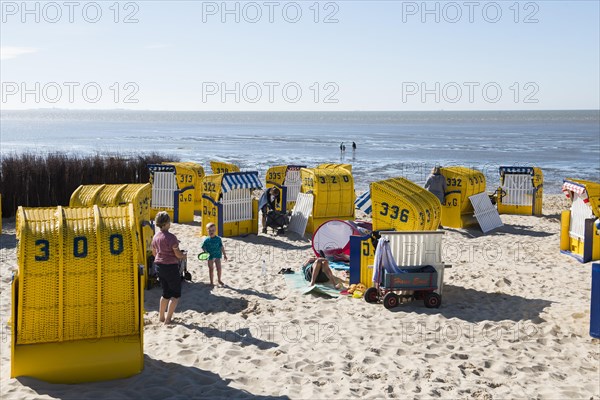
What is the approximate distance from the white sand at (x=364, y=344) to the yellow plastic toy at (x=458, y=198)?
4.70m

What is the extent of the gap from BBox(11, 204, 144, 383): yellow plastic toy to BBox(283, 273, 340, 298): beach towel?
4.11 m

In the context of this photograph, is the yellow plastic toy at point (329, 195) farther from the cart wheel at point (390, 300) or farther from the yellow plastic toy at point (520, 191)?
the cart wheel at point (390, 300)

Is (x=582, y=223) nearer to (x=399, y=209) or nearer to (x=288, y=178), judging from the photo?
(x=399, y=209)

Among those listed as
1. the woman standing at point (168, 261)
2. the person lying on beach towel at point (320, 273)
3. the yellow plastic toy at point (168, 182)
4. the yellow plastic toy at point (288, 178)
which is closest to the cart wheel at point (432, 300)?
the person lying on beach towel at point (320, 273)

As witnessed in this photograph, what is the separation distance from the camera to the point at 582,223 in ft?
41.1

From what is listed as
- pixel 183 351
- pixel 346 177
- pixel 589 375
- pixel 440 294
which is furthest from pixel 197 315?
pixel 346 177

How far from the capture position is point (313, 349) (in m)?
7.61

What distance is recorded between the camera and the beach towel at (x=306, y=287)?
1015 cm

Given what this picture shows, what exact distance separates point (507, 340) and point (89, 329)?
5122 millimetres

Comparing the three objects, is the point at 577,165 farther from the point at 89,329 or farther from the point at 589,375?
the point at 89,329

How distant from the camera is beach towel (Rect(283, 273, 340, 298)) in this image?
33.3ft

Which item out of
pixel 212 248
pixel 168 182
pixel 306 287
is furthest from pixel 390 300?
pixel 168 182

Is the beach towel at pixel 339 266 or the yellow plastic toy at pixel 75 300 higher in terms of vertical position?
the yellow plastic toy at pixel 75 300

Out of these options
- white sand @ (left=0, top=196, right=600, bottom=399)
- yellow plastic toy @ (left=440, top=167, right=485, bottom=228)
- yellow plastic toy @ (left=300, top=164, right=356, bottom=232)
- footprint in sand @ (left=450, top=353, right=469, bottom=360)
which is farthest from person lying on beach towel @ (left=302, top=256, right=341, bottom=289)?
yellow plastic toy @ (left=440, top=167, right=485, bottom=228)
